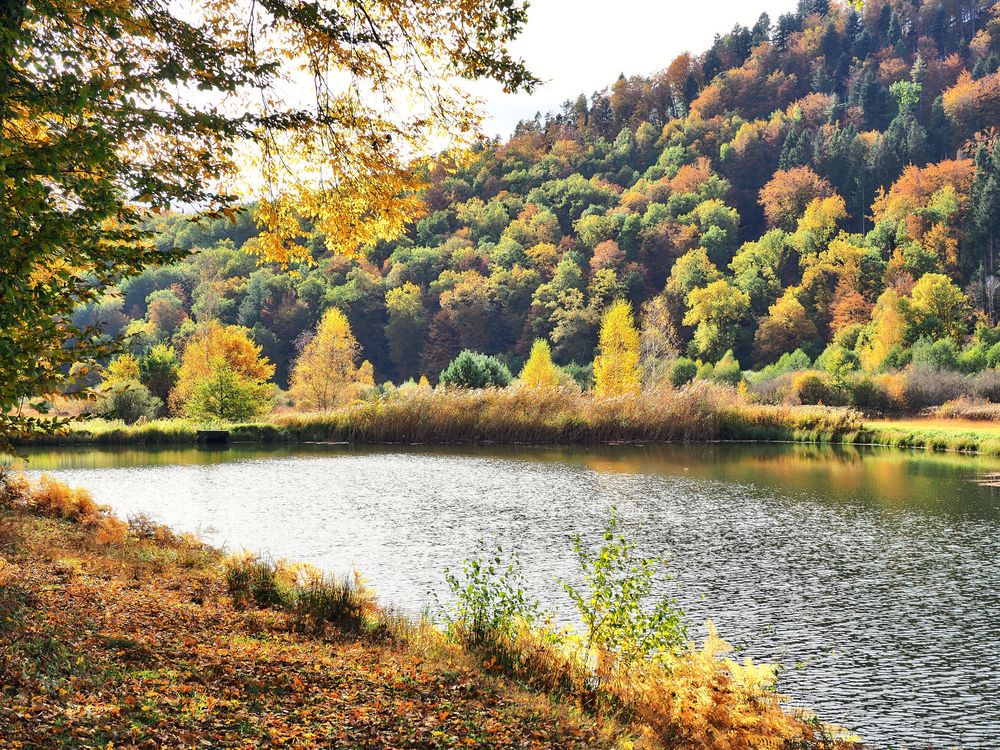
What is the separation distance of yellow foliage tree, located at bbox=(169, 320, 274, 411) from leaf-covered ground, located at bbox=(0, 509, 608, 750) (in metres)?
35.9

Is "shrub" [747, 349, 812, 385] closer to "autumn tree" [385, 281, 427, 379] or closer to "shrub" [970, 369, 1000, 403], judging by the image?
"shrub" [970, 369, 1000, 403]

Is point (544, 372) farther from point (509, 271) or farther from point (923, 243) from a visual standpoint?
point (923, 243)

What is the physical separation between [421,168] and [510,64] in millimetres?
2129

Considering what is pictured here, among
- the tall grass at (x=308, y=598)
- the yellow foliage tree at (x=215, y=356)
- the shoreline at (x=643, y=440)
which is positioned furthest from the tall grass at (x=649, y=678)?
the yellow foliage tree at (x=215, y=356)

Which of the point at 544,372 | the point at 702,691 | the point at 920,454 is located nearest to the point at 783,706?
the point at 702,691

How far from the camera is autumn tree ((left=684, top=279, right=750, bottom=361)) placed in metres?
74.1

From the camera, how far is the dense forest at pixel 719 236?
7269cm

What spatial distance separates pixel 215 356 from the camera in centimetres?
4203

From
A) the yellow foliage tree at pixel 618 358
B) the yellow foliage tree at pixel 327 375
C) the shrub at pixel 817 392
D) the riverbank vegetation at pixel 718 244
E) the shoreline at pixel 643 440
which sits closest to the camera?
the shoreline at pixel 643 440

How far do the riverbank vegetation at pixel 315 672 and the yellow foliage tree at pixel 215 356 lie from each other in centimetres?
3399

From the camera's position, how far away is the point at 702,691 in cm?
660

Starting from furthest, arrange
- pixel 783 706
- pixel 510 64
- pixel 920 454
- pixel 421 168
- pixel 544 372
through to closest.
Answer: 1. pixel 544 372
2. pixel 920 454
3. pixel 421 168
4. pixel 510 64
5. pixel 783 706

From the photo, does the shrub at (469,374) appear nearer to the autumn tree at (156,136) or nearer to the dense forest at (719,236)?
the dense forest at (719,236)

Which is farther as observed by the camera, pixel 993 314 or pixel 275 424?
pixel 993 314
